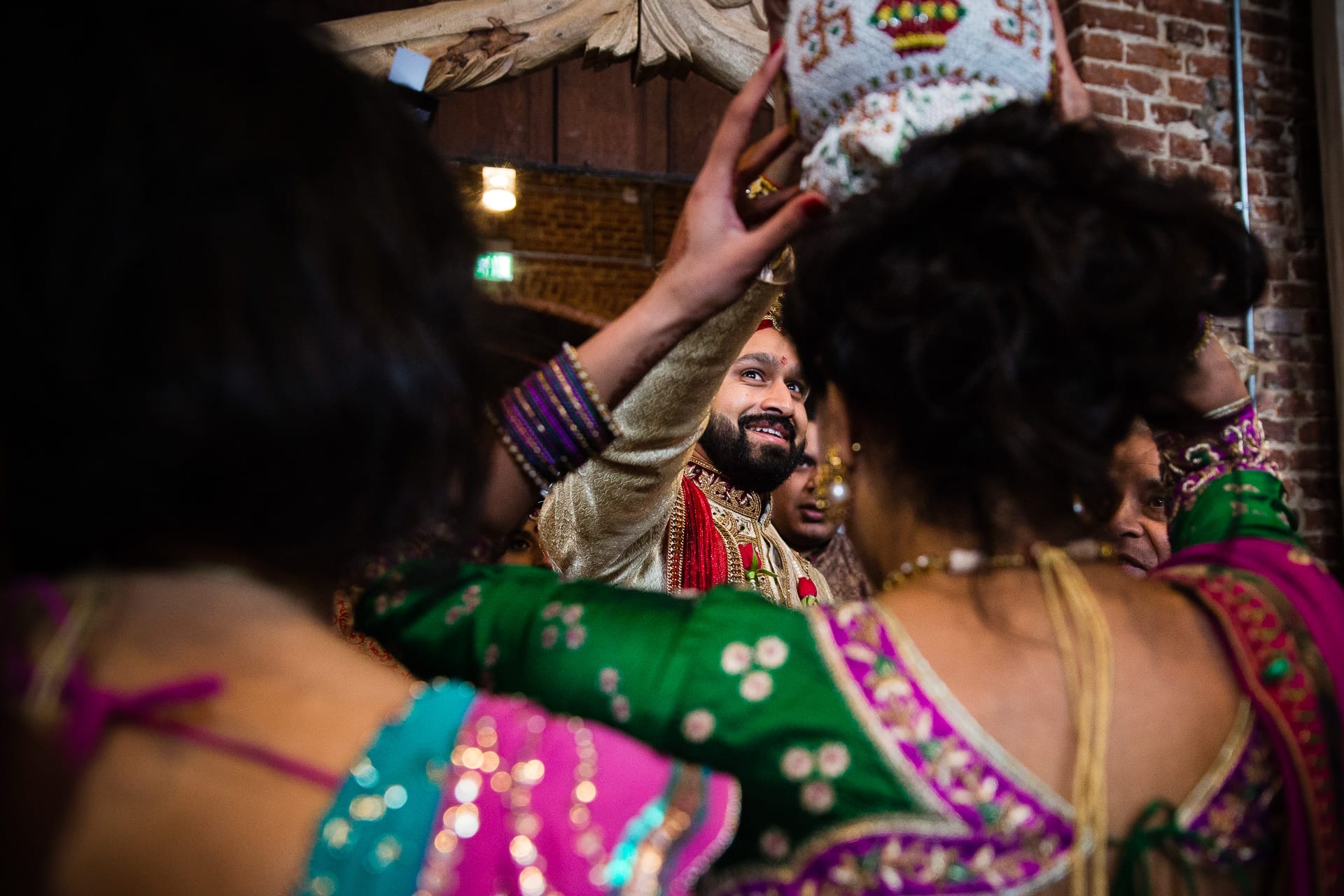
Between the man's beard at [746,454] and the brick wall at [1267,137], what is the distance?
156 centimetres

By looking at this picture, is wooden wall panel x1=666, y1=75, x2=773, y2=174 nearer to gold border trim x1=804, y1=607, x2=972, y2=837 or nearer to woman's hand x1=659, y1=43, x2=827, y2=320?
woman's hand x1=659, y1=43, x2=827, y2=320

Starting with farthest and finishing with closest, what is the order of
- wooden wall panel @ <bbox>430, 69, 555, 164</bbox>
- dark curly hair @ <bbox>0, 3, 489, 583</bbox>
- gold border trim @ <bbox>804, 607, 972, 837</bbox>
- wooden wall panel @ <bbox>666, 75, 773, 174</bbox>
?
wooden wall panel @ <bbox>666, 75, 773, 174</bbox>, wooden wall panel @ <bbox>430, 69, 555, 164</bbox>, gold border trim @ <bbox>804, 607, 972, 837</bbox>, dark curly hair @ <bbox>0, 3, 489, 583</bbox>


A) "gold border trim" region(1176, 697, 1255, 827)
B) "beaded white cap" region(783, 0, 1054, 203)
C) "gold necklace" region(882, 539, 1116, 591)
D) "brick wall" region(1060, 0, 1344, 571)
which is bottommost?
"gold border trim" region(1176, 697, 1255, 827)

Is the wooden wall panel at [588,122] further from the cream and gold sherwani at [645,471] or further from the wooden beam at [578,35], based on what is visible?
the cream and gold sherwani at [645,471]

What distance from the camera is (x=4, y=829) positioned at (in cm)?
57

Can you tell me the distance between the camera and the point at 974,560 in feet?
3.12

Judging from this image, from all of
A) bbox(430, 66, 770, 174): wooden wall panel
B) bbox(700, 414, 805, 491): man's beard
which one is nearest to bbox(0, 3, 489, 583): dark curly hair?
bbox(700, 414, 805, 491): man's beard

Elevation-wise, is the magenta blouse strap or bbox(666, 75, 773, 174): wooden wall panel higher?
bbox(666, 75, 773, 174): wooden wall panel

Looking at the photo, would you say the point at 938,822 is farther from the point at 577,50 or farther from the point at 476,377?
the point at 577,50

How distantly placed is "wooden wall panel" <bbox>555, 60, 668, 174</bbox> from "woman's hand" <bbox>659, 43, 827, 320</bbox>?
3706 millimetres

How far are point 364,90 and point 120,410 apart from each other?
261 millimetres

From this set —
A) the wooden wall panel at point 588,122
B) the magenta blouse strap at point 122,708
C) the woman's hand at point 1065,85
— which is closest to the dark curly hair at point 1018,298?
the woman's hand at point 1065,85

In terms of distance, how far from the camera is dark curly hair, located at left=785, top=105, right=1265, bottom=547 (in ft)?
2.83

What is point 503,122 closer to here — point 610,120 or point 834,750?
point 610,120
